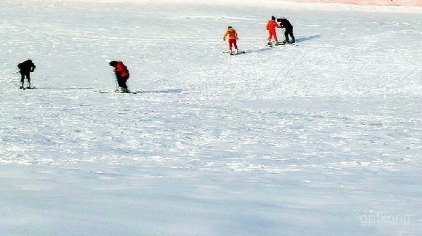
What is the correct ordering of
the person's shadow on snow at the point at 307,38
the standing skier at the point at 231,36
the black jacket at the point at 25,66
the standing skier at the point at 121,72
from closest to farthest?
1. the standing skier at the point at 121,72
2. the black jacket at the point at 25,66
3. the standing skier at the point at 231,36
4. the person's shadow on snow at the point at 307,38

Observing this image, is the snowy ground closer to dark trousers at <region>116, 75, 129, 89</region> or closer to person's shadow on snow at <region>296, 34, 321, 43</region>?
person's shadow on snow at <region>296, 34, 321, 43</region>

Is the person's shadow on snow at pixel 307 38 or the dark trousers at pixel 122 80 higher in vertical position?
the person's shadow on snow at pixel 307 38

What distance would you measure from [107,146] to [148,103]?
594 cm

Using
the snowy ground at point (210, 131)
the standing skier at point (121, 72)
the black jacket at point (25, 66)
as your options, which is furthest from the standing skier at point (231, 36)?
the black jacket at point (25, 66)

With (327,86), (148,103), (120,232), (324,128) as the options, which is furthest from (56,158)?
(327,86)

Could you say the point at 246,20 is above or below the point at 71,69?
above

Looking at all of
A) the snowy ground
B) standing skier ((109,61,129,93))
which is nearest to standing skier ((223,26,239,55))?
the snowy ground

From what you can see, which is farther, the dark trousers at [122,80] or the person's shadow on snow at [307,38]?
the person's shadow on snow at [307,38]

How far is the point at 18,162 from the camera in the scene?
6785mm

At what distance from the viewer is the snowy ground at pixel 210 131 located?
3.57 meters

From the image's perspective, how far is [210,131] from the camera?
1027cm

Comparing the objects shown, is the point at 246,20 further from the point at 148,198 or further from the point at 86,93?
the point at 148,198

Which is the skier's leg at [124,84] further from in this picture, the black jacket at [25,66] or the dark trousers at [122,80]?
the black jacket at [25,66]

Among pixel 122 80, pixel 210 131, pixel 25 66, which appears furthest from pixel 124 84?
pixel 210 131
